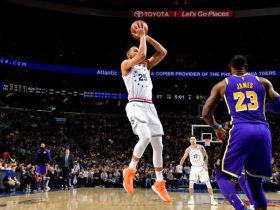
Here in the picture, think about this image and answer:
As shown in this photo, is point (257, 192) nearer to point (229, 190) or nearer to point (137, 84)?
point (229, 190)

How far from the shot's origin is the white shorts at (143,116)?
6258mm

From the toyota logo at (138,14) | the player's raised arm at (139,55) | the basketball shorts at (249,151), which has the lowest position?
the basketball shorts at (249,151)

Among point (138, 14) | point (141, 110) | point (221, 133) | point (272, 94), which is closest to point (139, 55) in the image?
point (141, 110)

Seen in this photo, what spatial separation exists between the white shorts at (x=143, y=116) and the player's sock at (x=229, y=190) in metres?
1.79

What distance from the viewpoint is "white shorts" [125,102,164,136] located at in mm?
6258

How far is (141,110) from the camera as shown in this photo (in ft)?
20.8

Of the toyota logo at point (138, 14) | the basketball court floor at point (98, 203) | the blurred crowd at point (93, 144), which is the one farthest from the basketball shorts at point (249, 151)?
the toyota logo at point (138, 14)

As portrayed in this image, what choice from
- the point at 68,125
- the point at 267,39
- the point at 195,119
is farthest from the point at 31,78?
the point at 267,39

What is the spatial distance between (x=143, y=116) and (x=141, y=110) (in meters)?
0.10

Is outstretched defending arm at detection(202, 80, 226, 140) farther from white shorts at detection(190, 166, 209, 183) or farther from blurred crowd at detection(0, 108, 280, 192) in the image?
blurred crowd at detection(0, 108, 280, 192)

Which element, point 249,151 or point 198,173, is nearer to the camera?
point 249,151

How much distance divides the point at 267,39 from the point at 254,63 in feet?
11.4

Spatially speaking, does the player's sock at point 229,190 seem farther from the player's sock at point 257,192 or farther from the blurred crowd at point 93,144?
the blurred crowd at point 93,144

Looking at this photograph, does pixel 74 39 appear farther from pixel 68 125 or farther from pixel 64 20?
pixel 68 125
